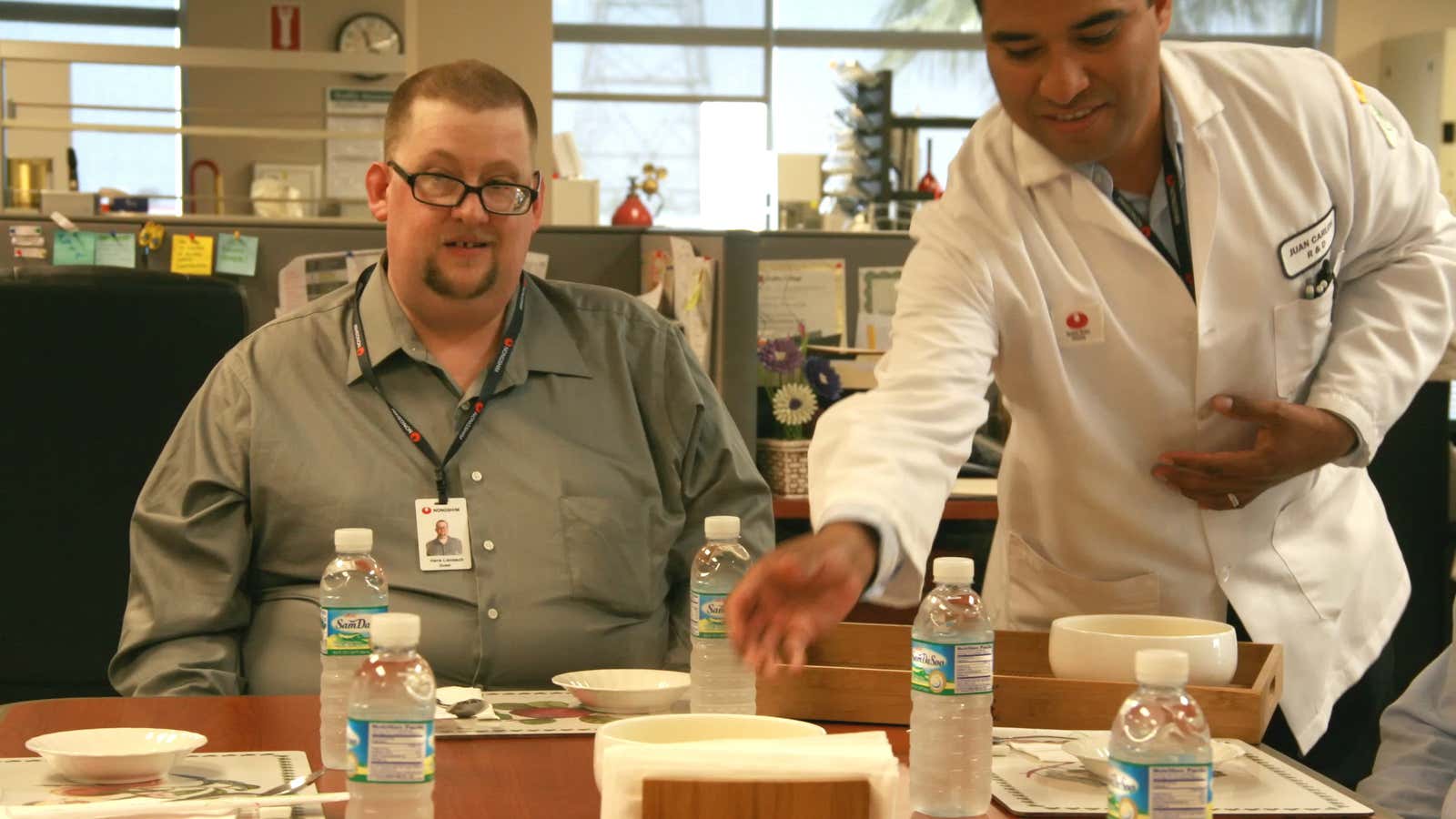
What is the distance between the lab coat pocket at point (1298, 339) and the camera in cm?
171

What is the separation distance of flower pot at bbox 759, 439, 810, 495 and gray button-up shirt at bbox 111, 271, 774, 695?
37.2 inches

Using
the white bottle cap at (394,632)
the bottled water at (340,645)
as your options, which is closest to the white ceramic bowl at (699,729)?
the white bottle cap at (394,632)

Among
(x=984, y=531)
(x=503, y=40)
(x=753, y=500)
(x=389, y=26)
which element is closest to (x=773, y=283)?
(x=984, y=531)

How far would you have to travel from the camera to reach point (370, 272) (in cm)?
215

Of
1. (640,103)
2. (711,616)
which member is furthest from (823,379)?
(640,103)

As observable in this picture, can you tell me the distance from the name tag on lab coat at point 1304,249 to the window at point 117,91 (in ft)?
26.5

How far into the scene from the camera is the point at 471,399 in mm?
2014

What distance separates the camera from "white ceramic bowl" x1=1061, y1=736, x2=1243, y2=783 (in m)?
1.21

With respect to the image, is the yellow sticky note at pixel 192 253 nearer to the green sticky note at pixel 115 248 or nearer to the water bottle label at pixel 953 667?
the green sticky note at pixel 115 248

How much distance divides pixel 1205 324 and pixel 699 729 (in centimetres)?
83

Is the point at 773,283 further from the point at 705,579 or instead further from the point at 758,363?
the point at 705,579

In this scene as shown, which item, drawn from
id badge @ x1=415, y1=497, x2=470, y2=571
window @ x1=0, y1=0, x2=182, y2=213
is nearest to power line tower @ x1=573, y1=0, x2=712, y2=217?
window @ x1=0, y1=0, x2=182, y2=213

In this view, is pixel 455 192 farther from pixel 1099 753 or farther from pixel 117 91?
pixel 117 91

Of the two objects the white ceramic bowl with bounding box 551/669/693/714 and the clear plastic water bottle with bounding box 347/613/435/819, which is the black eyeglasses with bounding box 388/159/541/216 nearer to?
the white ceramic bowl with bounding box 551/669/693/714
